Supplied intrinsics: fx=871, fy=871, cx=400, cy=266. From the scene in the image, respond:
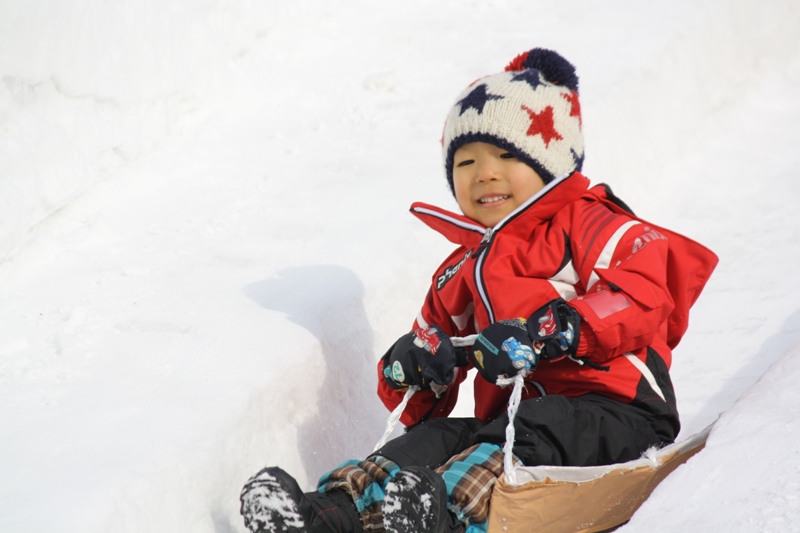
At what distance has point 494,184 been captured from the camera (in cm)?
216

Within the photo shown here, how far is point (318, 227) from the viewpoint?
3.15 metres

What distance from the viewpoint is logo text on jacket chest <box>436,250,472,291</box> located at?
2.21 m

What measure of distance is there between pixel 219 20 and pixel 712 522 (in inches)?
140

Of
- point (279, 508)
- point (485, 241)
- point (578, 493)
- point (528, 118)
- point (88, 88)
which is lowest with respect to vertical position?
point (578, 493)

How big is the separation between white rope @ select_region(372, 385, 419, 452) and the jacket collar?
1.28ft

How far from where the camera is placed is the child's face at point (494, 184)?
215cm

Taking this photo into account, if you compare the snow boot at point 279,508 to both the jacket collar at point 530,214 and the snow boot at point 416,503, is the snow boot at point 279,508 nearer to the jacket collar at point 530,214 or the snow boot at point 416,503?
the snow boot at point 416,503

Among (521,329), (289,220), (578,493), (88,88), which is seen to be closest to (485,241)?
(521,329)

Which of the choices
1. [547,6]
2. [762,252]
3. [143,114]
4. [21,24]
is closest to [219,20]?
[143,114]

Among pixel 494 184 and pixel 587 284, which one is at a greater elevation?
pixel 494 184

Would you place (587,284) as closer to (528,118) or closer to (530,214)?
(530,214)

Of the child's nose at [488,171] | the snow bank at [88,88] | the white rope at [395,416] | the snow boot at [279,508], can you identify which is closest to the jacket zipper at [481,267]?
the child's nose at [488,171]

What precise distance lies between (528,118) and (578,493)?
0.93 m

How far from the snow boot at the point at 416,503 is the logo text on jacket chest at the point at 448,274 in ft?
2.46
